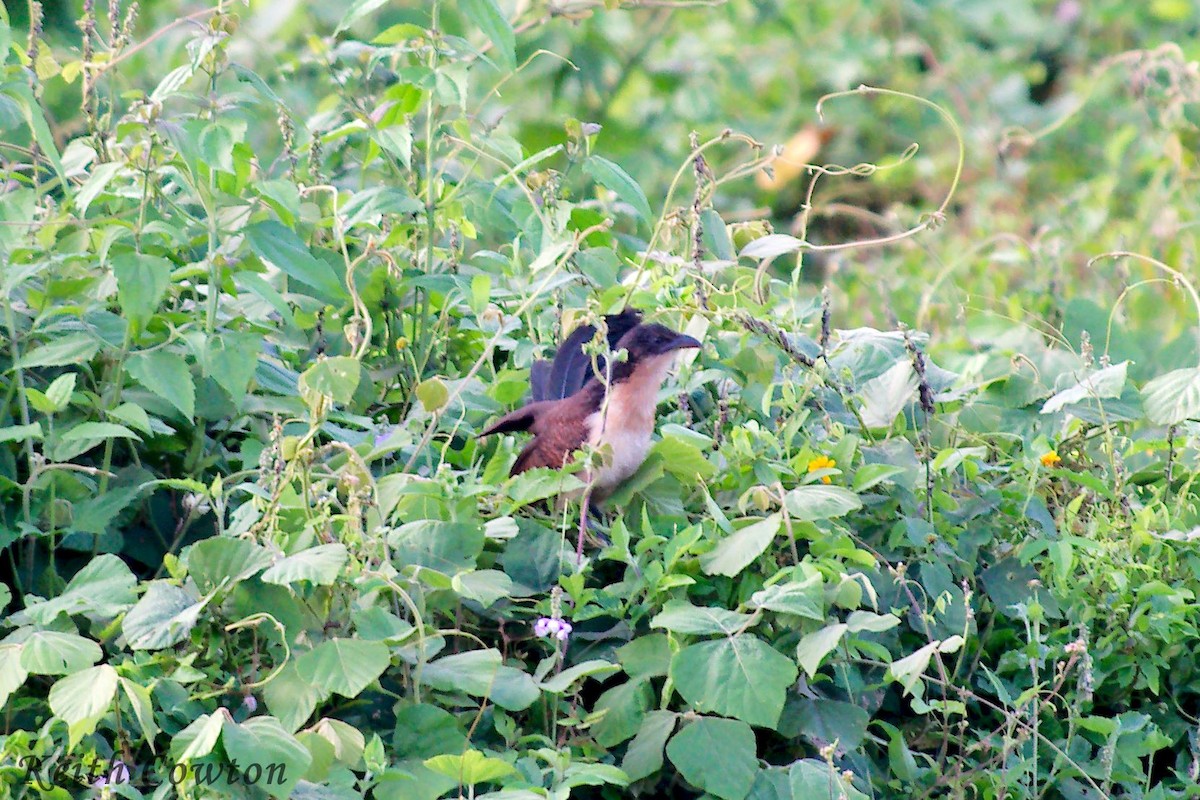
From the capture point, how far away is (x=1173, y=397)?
2.70m

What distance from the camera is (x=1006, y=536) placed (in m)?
2.71

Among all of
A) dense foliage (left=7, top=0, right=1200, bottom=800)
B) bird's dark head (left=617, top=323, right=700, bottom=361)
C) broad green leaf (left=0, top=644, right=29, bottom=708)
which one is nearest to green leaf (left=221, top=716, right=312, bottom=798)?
dense foliage (left=7, top=0, right=1200, bottom=800)

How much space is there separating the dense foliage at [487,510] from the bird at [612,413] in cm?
5

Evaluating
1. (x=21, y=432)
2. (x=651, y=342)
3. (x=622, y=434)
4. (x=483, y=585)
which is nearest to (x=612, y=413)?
(x=622, y=434)

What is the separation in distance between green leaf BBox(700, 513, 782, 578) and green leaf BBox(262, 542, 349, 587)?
22.4 inches

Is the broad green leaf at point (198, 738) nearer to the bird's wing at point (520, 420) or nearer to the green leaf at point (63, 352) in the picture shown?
the green leaf at point (63, 352)

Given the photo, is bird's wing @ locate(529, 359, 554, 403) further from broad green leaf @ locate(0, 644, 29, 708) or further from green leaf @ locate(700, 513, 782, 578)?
broad green leaf @ locate(0, 644, 29, 708)

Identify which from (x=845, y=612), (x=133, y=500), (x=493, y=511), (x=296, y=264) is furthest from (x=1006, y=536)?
(x=133, y=500)

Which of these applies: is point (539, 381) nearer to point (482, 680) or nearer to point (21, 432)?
point (482, 680)

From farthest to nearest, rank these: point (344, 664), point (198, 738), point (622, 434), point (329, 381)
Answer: point (622, 434)
point (329, 381)
point (344, 664)
point (198, 738)

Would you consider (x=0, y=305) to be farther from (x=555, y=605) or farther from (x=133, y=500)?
(x=555, y=605)

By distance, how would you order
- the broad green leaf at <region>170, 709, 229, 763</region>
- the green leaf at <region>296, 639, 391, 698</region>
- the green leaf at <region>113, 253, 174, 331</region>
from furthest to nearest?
the green leaf at <region>113, 253, 174, 331</region>
the green leaf at <region>296, 639, 391, 698</region>
the broad green leaf at <region>170, 709, 229, 763</region>

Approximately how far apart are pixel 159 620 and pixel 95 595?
0.62 feet

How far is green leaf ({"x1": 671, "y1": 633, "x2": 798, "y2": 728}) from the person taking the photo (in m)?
2.15
